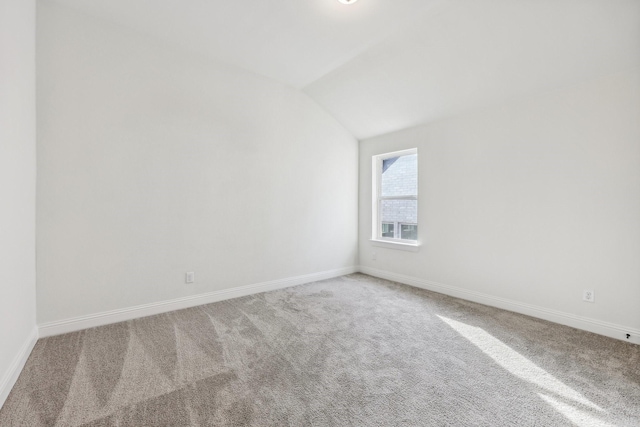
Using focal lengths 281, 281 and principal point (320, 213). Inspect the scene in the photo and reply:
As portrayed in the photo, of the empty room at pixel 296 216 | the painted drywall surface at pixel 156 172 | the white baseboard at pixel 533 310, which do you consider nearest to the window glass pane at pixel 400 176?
the empty room at pixel 296 216

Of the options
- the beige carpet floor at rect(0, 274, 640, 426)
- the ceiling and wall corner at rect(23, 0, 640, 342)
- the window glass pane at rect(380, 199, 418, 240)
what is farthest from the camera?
the window glass pane at rect(380, 199, 418, 240)

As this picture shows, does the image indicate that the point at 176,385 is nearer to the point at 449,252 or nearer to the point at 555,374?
the point at 555,374

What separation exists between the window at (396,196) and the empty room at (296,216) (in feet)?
0.77

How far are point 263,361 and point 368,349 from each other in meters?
0.80

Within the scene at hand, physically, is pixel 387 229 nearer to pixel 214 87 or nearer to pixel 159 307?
pixel 214 87

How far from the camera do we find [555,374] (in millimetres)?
1845

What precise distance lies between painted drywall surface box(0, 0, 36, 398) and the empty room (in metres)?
0.03

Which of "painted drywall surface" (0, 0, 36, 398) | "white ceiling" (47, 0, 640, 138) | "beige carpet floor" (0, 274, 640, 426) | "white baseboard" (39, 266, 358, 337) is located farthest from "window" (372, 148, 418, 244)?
"painted drywall surface" (0, 0, 36, 398)

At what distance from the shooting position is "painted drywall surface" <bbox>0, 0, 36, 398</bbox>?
162 cm

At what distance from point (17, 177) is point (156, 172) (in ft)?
3.48

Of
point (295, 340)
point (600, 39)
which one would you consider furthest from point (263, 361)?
point (600, 39)

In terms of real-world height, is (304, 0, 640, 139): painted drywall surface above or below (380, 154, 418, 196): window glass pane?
above

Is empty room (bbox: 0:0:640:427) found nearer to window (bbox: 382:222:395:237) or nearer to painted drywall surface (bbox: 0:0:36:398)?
painted drywall surface (bbox: 0:0:36:398)

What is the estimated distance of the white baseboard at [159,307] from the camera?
7.93 ft
